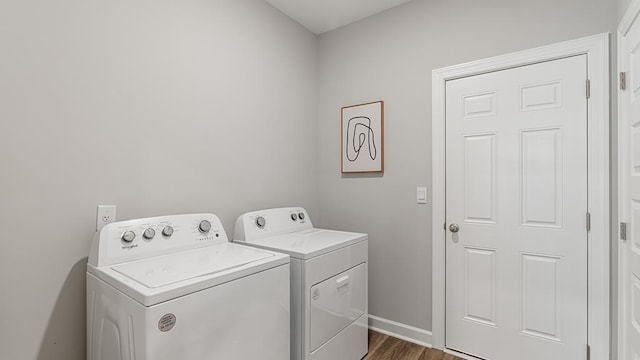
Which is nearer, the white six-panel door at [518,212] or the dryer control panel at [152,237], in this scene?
the dryer control panel at [152,237]

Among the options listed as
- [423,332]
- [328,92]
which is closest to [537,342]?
[423,332]

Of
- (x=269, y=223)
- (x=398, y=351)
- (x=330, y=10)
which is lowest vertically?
(x=398, y=351)

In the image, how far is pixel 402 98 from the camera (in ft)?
7.63

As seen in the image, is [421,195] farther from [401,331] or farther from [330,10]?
[330,10]

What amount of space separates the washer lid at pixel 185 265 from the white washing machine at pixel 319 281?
0.26 meters

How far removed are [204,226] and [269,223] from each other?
50cm

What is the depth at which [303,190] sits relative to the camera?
2637 mm

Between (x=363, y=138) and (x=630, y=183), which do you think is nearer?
(x=630, y=183)

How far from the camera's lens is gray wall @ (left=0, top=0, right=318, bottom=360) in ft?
4.04

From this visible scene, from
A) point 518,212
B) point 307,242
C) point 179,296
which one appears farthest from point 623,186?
point 179,296

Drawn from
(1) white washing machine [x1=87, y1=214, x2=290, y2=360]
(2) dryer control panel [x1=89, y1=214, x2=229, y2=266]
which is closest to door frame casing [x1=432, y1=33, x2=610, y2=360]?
(1) white washing machine [x1=87, y1=214, x2=290, y2=360]

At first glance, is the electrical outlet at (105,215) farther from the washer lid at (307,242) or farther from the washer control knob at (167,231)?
the washer lid at (307,242)

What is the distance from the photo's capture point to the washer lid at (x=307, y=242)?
1.63m

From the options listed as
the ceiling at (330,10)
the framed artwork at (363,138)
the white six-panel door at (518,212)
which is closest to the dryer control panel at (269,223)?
the framed artwork at (363,138)
